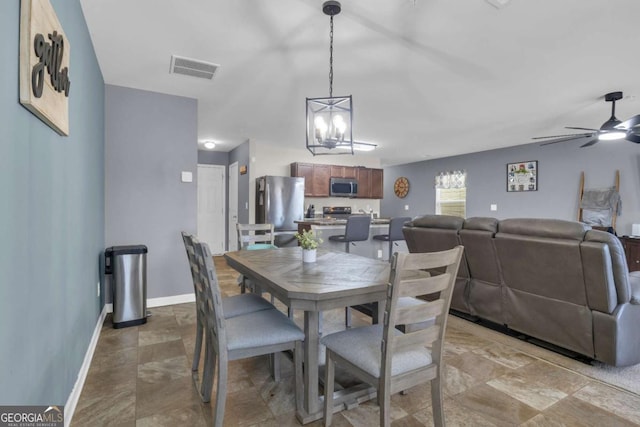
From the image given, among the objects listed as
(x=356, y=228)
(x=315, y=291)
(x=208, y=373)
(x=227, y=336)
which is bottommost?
(x=208, y=373)

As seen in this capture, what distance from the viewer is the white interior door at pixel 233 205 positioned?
7.16 metres

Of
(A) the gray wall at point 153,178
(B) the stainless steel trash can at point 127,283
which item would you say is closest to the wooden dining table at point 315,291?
(B) the stainless steel trash can at point 127,283

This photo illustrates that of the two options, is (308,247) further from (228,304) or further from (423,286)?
(423,286)

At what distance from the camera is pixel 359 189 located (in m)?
7.75

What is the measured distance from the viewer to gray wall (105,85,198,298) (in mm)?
3457

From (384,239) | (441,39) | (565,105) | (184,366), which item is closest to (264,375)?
(184,366)

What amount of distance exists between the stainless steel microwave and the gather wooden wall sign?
19.4ft

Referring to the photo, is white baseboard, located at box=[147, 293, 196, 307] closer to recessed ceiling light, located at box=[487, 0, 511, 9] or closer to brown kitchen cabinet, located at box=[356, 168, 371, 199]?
recessed ceiling light, located at box=[487, 0, 511, 9]

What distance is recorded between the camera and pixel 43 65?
4.06 feet

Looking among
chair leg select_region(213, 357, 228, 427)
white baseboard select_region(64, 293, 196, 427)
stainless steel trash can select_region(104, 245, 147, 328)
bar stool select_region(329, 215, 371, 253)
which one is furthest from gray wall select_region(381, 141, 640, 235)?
stainless steel trash can select_region(104, 245, 147, 328)

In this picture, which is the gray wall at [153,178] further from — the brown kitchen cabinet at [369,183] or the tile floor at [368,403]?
the brown kitchen cabinet at [369,183]

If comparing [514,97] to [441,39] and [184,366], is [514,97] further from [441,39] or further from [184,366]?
[184,366]

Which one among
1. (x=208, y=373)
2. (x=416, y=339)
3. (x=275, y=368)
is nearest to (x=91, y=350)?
(x=208, y=373)

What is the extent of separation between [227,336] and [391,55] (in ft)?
8.42
